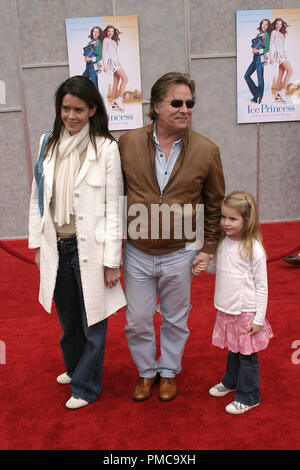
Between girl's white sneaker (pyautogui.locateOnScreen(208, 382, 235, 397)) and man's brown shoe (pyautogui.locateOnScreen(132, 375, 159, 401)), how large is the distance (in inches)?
11.8

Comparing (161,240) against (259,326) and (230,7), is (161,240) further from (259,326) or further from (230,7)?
(230,7)

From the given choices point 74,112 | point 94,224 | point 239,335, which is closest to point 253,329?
point 239,335

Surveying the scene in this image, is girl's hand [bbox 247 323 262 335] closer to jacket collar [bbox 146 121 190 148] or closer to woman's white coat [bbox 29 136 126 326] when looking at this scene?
woman's white coat [bbox 29 136 126 326]

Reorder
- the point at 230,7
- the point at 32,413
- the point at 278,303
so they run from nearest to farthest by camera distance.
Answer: the point at 32,413, the point at 278,303, the point at 230,7

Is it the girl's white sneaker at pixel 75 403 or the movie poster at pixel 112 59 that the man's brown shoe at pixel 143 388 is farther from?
the movie poster at pixel 112 59

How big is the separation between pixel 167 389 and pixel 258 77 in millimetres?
4112

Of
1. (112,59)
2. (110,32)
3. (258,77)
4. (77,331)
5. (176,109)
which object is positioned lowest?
(77,331)

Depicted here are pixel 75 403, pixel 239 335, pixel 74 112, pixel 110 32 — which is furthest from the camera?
pixel 110 32

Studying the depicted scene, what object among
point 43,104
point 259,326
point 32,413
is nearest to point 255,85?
point 43,104

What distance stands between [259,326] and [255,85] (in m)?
3.96

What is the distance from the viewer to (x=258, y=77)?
5234 millimetres

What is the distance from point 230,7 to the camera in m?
5.07

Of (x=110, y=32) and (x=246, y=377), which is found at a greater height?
(x=110, y=32)

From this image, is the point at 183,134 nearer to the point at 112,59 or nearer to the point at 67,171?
the point at 67,171
